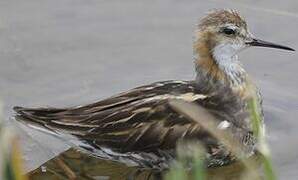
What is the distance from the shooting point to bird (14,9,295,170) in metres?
6.41

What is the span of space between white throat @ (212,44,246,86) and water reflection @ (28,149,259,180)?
668 millimetres

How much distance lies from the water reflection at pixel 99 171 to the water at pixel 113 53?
0.36ft

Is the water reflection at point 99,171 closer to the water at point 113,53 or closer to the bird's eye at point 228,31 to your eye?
the water at point 113,53

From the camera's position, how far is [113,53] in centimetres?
807

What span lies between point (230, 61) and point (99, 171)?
1361 mm

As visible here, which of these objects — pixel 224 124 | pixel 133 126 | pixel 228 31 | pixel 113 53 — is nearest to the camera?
pixel 133 126

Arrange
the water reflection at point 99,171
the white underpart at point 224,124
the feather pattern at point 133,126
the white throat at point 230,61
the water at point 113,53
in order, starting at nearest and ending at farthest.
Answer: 1. the feather pattern at point 133,126
2. the white underpart at point 224,124
3. the water reflection at point 99,171
4. the white throat at point 230,61
5. the water at point 113,53

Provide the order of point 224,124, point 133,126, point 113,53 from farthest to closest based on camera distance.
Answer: point 113,53 < point 224,124 < point 133,126

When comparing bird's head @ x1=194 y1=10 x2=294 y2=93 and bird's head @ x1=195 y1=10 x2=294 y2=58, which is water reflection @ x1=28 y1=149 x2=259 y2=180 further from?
bird's head @ x1=195 y1=10 x2=294 y2=58

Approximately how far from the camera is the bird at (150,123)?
252 inches

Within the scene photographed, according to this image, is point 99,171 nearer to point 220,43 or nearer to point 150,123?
point 150,123

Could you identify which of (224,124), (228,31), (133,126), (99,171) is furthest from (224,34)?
(99,171)

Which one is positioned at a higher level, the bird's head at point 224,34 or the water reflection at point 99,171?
the bird's head at point 224,34

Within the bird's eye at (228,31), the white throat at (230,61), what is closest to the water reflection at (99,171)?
the white throat at (230,61)
